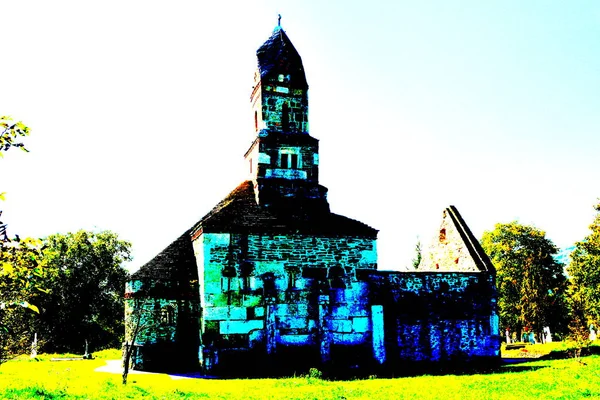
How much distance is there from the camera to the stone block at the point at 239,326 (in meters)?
19.8

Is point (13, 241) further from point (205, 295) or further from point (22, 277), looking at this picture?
point (205, 295)

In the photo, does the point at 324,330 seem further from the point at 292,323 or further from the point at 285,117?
the point at 285,117

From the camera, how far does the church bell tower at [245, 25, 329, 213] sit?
23.0 meters

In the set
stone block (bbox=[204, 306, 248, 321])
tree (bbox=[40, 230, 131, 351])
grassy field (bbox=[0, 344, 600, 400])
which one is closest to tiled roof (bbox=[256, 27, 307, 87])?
stone block (bbox=[204, 306, 248, 321])

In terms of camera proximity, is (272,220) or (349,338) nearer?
(349,338)

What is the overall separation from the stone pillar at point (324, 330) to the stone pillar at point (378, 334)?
1957 mm

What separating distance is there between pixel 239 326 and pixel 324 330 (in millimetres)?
3385

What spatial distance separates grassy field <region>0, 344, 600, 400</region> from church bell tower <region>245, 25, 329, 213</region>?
26.5ft

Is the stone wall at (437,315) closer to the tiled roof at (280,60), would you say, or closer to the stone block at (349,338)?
the stone block at (349,338)

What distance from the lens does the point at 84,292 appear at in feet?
128

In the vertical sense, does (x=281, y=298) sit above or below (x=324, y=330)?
above

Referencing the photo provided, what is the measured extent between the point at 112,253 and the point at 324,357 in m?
25.6

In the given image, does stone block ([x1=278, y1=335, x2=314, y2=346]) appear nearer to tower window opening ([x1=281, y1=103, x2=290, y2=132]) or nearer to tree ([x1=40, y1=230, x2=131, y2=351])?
tower window opening ([x1=281, y1=103, x2=290, y2=132])

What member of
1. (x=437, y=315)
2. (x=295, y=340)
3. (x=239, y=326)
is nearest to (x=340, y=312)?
(x=295, y=340)
